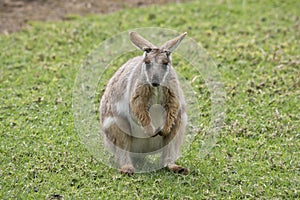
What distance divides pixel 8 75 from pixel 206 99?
2656 millimetres

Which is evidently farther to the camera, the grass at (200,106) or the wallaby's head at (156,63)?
the grass at (200,106)

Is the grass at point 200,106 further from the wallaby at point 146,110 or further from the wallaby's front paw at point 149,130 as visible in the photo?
the wallaby's front paw at point 149,130

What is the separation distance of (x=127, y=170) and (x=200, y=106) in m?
1.98

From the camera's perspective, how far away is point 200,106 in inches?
292

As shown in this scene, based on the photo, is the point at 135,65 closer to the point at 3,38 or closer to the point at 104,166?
the point at 104,166

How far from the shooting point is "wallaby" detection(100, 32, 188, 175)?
5312 mm

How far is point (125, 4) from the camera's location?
10.8m

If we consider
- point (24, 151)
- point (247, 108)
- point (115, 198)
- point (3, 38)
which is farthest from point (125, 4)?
point (115, 198)

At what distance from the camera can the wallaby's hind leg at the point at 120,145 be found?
18.6 ft

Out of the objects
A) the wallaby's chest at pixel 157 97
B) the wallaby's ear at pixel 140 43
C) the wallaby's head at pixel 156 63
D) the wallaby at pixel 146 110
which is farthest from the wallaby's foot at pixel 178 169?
the wallaby's ear at pixel 140 43

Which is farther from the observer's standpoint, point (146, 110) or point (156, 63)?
point (146, 110)

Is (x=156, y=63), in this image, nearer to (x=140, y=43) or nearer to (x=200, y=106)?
(x=140, y=43)

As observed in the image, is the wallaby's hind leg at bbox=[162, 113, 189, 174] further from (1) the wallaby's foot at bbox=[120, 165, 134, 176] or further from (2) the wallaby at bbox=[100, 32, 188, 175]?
(1) the wallaby's foot at bbox=[120, 165, 134, 176]

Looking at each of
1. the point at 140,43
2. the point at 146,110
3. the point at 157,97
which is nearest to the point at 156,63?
the point at 140,43
